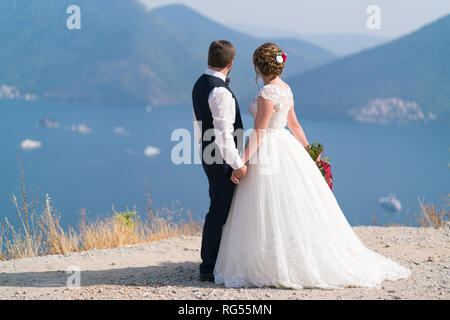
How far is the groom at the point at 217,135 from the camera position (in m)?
3.76

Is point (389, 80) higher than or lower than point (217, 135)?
higher

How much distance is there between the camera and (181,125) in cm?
5188

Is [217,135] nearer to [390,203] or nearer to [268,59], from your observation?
[268,59]

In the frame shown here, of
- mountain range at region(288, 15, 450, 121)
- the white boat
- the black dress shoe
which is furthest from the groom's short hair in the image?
mountain range at region(288, 15, 450, 121)

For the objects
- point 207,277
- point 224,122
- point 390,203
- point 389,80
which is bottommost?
point 390,203

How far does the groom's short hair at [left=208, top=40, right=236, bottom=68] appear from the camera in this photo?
3.84 meters

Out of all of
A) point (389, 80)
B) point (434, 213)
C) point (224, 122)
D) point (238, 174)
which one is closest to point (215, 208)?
point (238, 174)

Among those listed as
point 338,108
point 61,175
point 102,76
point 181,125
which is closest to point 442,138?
point 338,108

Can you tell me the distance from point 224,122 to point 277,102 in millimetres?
456

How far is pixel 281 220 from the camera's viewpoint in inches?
148

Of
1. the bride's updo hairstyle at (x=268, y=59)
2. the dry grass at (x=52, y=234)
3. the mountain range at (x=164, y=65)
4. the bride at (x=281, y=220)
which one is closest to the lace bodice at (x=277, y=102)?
the bride at (x=281, y=220)

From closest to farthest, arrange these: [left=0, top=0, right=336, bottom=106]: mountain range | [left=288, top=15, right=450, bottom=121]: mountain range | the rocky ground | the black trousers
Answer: the rocky ground → the black trousers → [left=288, top=15, right=450, bottom=121]: mountain range → [left=0, top=0, right=336, bottom=106]: mountain range

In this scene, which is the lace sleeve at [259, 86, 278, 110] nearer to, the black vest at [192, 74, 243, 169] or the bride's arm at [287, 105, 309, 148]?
the black vest at [192, 74, 243, 169]

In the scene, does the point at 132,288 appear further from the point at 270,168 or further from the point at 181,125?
the point at 181,125
